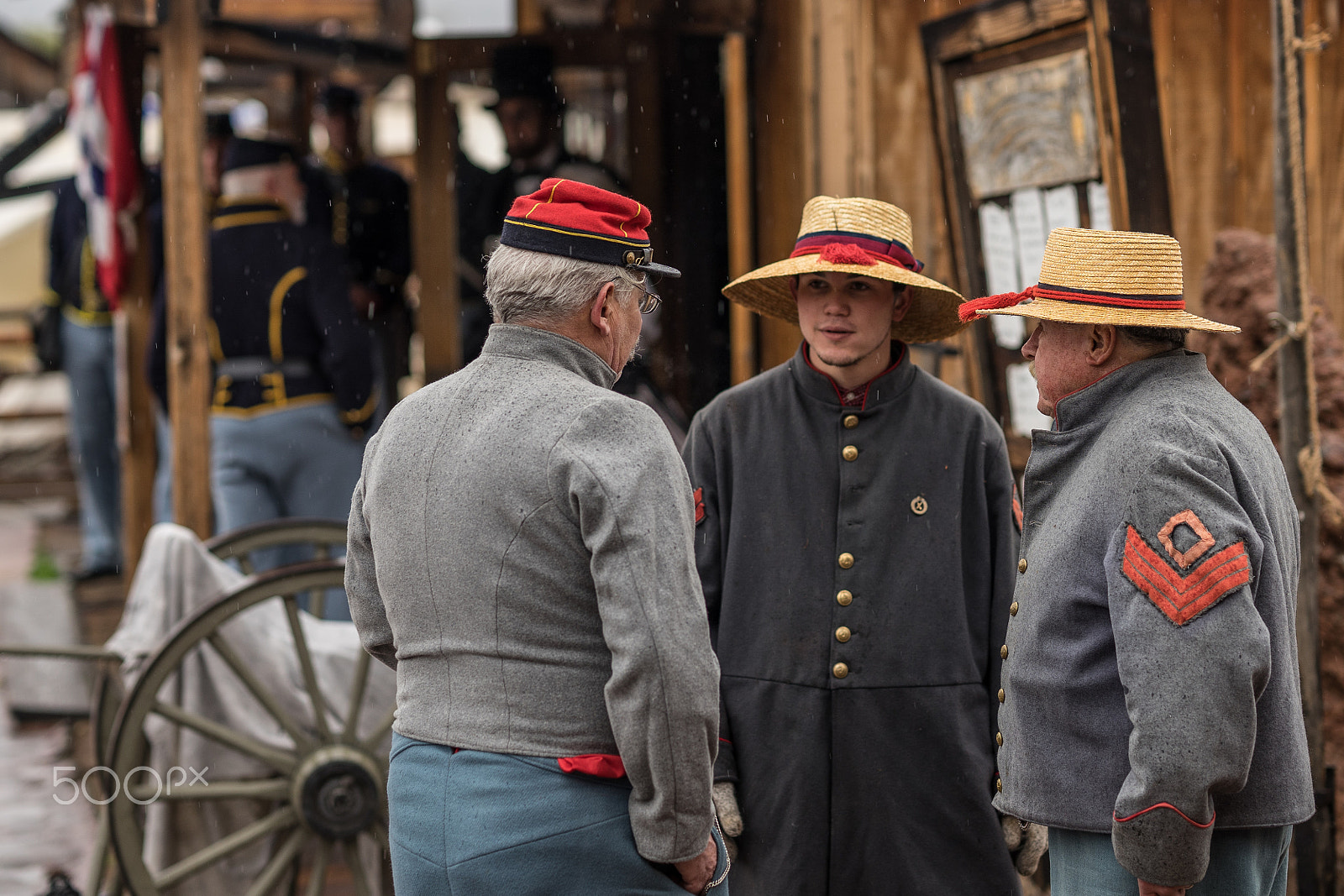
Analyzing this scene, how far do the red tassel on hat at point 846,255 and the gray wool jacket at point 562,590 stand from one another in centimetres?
85

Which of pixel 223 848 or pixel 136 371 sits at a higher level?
pixel 136 371

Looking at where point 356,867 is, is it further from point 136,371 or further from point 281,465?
point 136,371

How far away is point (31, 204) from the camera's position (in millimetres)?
12438

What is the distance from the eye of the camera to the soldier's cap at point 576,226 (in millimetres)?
2045

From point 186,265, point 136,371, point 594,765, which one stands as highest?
point 186,265

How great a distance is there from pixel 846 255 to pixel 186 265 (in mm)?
2677

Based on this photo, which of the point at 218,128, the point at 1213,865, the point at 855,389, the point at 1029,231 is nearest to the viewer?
the point at 1213,865

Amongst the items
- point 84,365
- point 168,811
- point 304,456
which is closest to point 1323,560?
point 168,811

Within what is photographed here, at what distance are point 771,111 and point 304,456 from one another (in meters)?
2.10

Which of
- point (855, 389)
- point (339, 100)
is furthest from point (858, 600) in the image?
point (339, 100)

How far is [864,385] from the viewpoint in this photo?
279cm

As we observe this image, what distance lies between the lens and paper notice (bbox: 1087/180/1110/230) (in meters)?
3.45

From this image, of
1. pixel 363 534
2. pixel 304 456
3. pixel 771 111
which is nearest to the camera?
pixel 363 534

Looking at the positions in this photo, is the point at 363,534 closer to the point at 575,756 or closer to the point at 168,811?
the point at 575,756
